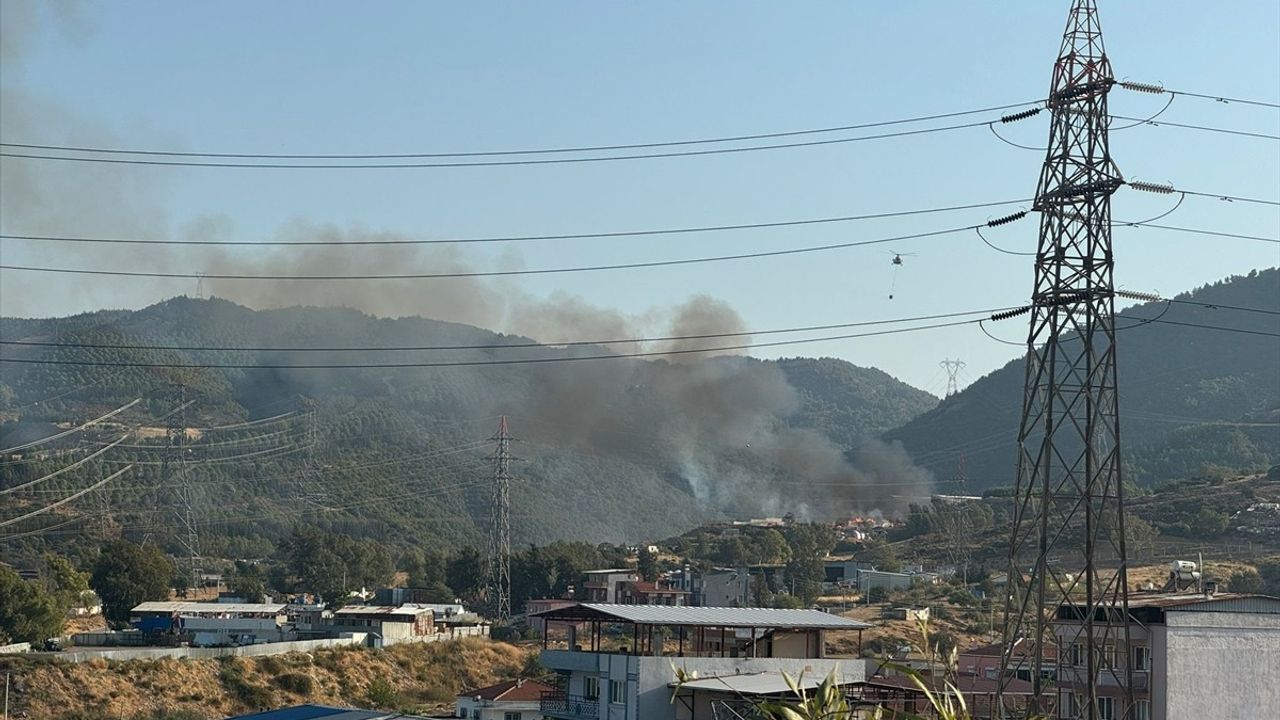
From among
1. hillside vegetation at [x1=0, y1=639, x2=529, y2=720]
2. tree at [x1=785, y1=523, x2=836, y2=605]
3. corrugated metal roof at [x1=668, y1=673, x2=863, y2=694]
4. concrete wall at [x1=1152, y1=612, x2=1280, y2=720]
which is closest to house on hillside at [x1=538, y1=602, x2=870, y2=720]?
corrugated metal roof at [x1=668, y1=673, x2=863, y2=694]

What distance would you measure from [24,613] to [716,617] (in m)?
51.7

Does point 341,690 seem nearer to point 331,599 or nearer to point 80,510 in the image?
point 331,599

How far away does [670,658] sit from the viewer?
48.5 meters

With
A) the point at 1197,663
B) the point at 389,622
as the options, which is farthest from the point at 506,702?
the point at 389,622

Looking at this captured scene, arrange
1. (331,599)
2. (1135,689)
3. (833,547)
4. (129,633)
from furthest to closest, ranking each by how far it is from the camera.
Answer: (833,547)
(331,599)
(129,633)
(1135,689)

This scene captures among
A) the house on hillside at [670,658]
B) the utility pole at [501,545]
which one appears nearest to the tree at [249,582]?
the utility pole at [501,545]

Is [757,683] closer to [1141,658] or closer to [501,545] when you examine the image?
[1141,658]

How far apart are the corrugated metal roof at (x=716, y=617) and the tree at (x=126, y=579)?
6427 cm

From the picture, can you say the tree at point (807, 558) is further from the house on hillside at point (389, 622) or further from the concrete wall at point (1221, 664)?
the concrete wall at point (1221, 664)

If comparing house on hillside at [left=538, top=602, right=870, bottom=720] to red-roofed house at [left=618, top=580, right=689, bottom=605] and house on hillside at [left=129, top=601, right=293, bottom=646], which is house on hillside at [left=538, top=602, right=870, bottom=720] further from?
red-roofed house at [left=618, top=580, right=689, bottom=605]

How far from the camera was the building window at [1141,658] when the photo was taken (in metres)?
50.2

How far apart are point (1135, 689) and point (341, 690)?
47.8 metres

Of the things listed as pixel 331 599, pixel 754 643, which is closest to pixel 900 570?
pixel 331 599

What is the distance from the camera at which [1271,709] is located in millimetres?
50750
